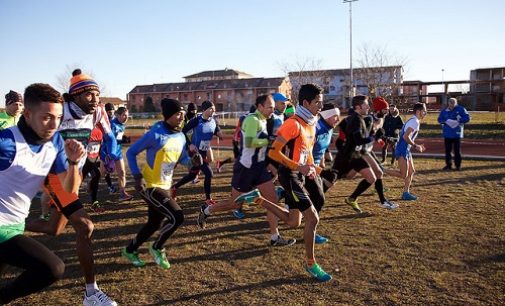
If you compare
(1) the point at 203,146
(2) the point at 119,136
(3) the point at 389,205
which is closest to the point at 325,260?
(3) the point at 389,205

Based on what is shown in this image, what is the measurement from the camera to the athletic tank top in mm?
2974

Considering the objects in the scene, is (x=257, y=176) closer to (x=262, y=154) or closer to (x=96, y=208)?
(x=262, y=154)

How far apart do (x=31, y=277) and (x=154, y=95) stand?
80.0 meters

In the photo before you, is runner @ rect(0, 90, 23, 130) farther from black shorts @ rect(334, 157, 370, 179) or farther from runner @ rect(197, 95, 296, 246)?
black shorts @ rect(334, 157, 370, 179)

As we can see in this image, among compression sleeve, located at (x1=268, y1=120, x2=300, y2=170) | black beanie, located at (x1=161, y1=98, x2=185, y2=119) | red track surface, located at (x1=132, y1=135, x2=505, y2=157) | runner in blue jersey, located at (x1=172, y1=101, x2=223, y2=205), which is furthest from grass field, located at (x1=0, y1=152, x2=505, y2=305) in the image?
red track surface, located at (x1=132, y1=135, x2=505, y2=157)

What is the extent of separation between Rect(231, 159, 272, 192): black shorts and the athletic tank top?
9.68ft

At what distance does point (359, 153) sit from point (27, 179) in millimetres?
5412

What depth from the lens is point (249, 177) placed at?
569 centimetres

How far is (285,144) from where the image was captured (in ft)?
15.4

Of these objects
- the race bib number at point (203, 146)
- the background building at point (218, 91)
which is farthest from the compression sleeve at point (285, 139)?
Answer: the background building at point (218, 91)

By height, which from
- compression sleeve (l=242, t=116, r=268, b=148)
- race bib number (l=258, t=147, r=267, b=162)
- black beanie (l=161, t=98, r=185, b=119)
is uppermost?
black beanie (l=161, t=98, r=185, b=119)

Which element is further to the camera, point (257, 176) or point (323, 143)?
point (323, 143)

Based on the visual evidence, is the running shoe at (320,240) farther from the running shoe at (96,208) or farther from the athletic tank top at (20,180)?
the running shoe at (96,208)

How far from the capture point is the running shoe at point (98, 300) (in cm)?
390
